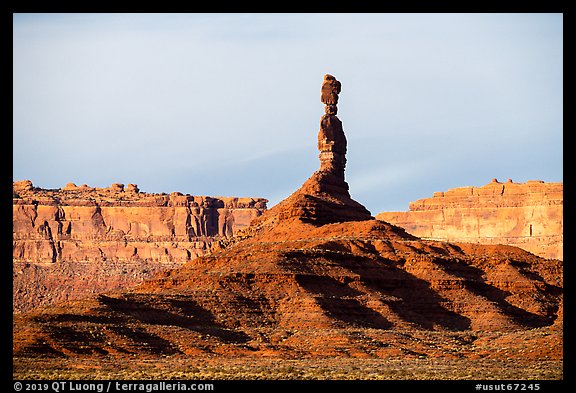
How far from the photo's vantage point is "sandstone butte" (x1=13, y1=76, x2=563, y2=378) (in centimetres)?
11038

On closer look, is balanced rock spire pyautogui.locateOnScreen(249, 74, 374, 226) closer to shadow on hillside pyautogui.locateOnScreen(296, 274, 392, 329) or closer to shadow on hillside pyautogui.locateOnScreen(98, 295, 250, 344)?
shadow on hillside pyautogui.locateOnScreen(296, 274, 392, 329)

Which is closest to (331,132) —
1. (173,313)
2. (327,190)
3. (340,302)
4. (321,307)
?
(327,190)

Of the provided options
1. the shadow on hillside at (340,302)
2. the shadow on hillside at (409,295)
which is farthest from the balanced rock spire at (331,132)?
the shadow on hillside at (340,302)

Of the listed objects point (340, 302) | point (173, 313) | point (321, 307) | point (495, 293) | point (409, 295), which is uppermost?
point (495, 293)

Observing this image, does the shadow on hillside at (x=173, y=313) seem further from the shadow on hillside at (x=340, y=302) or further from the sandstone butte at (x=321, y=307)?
the shadow on hillside at (x=340, y=302)

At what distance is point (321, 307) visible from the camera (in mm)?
121750

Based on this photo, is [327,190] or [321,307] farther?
[327,190]

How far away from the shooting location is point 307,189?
149125 millimetres

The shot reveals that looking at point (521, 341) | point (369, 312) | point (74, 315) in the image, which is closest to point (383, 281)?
point (369, 312)

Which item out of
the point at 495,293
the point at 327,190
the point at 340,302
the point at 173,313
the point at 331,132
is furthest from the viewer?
the point at 331,132

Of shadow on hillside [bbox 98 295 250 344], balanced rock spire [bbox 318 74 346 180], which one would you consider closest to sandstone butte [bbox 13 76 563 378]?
shadow on hillside [bbox 98 295 250 344]

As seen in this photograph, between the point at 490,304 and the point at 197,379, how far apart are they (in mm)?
42309

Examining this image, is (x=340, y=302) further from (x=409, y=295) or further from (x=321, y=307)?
(x=409, y=295)

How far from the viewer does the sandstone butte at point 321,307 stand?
110375 millimetres
